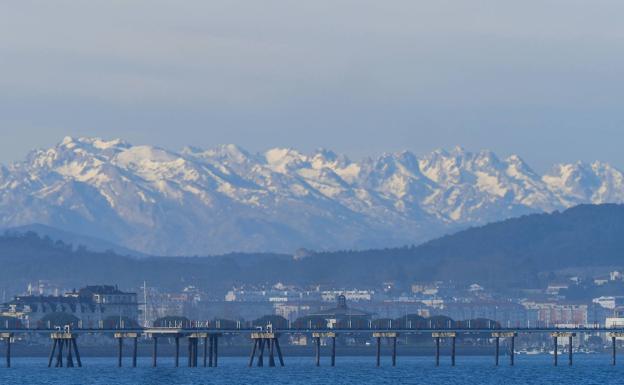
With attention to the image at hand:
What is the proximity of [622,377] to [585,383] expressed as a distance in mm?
16435

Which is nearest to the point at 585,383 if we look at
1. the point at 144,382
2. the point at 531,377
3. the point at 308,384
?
the point at 531,377

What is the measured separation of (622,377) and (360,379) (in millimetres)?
29053

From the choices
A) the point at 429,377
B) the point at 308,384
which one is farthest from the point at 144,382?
the point at 429,377

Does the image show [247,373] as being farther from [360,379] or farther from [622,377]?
[622,377]

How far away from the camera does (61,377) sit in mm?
189750

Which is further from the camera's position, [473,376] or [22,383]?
[473,376]

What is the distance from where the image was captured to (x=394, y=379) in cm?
18800

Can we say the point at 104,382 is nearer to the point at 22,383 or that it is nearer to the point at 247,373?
the point at 22,383

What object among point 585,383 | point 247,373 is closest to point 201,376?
point 247,373

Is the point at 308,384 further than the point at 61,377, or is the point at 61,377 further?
the point at 61,377

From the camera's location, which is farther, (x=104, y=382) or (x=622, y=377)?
(x=622, y=377)

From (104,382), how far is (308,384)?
1831 centimetres

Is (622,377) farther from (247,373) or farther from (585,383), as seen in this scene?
(247,373)

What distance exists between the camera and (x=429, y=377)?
636 feet
